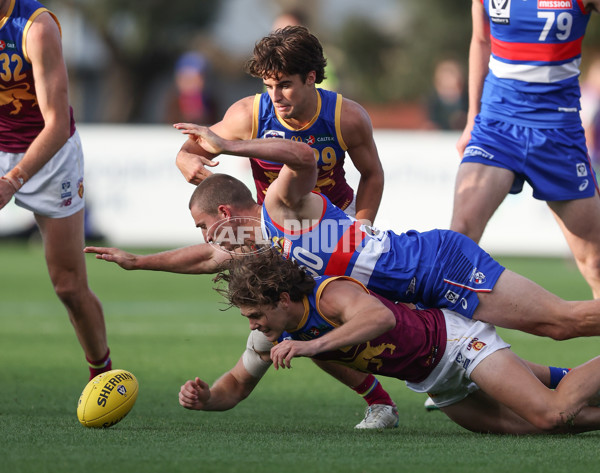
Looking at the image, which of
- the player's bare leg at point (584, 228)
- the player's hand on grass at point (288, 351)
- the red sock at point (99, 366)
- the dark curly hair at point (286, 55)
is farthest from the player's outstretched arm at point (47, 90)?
the player's bare leg at point (584, 228)

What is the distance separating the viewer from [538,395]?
5.24 meters

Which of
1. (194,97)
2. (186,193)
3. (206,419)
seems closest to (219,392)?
(206,419)

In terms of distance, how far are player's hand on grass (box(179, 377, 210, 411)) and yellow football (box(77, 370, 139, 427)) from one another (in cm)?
29

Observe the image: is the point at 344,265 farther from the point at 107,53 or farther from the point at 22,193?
the point at 107,53

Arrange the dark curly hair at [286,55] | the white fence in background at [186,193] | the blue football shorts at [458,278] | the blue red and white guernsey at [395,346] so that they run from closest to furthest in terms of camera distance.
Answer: the blue red and white guernsey at [395,346] < the blue football shorts at [458,278] < the dark curly hair at [286,55] < the white fence in background at [186,193]

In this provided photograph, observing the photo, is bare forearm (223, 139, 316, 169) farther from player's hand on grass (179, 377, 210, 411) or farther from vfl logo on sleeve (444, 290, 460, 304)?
player's hand on grass (179, 377, 210, 411)

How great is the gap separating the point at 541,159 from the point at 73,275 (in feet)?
9.57

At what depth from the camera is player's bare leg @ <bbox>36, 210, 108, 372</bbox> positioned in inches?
251

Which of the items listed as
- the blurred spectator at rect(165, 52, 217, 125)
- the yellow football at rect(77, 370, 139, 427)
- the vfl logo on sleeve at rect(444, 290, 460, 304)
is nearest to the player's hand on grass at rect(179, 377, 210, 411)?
the yellow football at rect(77, 370, 139, 427)

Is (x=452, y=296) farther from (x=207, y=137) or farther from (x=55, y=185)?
(x=55, y=185)

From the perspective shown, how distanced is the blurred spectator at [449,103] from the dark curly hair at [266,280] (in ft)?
41.4

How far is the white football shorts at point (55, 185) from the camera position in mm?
6336

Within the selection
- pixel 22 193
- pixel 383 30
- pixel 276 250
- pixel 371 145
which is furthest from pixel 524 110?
pixel 383 30

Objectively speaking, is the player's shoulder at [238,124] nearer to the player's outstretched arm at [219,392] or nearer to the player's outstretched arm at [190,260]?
the player's outstretched arm at [190,260]
